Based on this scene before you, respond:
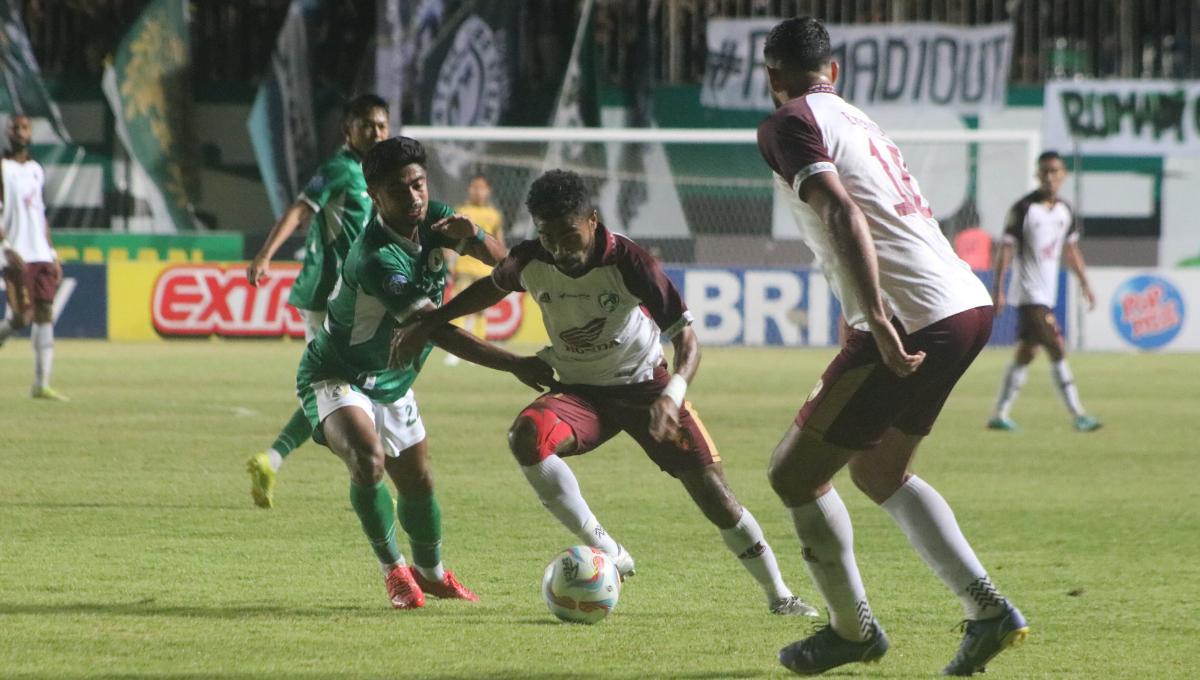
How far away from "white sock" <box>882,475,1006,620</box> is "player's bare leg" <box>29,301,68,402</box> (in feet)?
36.9

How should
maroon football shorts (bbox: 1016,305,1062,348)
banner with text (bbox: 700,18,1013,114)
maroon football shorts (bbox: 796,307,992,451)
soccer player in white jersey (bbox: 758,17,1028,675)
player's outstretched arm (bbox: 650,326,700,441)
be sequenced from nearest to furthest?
soccer player in white jersey (bbox: 758,17,1028,675), maroon football shorts (bbox: 796,307,992,451), player's outstretched arm (bbox: 650,326,700,441), maroon football shorts (bbox: 1016,305,1062,348), banner with text (bbox: 700,18,1013,114)

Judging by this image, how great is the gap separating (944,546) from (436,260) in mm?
2247

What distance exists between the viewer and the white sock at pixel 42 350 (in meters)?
15.4

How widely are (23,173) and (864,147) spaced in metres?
11.7

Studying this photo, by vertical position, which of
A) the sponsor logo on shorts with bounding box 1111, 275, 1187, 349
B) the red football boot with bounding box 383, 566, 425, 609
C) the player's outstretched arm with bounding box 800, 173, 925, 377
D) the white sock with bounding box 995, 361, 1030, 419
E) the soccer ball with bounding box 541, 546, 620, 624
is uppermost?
the player's outstretched arm with bounding box 800, 173, 925, 377

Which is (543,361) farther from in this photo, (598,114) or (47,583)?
(598,114)

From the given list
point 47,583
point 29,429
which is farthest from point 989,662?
point 29,429

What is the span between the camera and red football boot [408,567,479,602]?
22.5 feet

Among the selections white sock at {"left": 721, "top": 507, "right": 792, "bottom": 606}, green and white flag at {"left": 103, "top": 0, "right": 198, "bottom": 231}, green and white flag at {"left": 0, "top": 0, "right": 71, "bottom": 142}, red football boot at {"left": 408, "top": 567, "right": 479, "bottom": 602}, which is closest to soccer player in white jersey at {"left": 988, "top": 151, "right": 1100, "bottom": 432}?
white sock at {"left": 721, "top": 507, "right": 792, "bottom": 606}

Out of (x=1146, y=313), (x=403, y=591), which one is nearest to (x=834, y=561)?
(x=403, y=591)

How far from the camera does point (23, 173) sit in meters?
15.5

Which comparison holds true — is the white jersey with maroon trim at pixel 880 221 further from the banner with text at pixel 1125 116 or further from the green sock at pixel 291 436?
the banner with text at pixel 1125 116

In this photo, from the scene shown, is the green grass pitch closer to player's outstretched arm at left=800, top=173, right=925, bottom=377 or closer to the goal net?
player's outstretched arm at left=800, top=173, right=925, bottom=377

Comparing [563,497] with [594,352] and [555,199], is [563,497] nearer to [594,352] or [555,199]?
[594,352]
